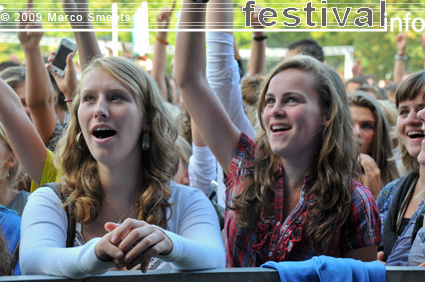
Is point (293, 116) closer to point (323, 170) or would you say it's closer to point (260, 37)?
point (323, 170)

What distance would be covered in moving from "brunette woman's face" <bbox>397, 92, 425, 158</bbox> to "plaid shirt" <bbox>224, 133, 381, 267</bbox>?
2.34 feet

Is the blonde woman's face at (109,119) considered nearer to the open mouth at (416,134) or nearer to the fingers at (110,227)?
the fingers at (110,227)

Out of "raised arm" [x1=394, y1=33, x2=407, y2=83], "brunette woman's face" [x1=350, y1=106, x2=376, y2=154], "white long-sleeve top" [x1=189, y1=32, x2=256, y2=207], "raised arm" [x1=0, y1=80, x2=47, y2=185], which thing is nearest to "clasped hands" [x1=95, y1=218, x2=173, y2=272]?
"raised arm" [x1=0, y1=80, x2=47, y2=185]

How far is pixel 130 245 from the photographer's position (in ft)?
5.16

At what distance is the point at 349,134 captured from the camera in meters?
2.50

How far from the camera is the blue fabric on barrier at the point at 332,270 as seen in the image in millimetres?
1650

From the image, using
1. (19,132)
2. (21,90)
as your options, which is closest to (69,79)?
(21,90)

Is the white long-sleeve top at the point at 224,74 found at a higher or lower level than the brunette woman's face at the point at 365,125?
higher

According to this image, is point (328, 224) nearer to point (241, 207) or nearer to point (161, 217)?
point (241, 207)

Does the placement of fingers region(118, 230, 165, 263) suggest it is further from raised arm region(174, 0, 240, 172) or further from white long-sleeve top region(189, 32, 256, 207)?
white long-sleeve top region(189, 32, 256, 207)

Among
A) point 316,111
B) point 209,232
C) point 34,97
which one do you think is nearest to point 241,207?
point 209,232

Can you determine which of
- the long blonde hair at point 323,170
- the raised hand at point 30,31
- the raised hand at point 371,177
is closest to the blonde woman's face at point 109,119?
the long blonde hair at point 323,170

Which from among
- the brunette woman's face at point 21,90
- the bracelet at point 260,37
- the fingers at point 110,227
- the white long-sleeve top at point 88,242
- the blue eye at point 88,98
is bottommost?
the white long-sleeve top at point 88,242

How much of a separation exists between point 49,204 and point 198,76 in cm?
83
